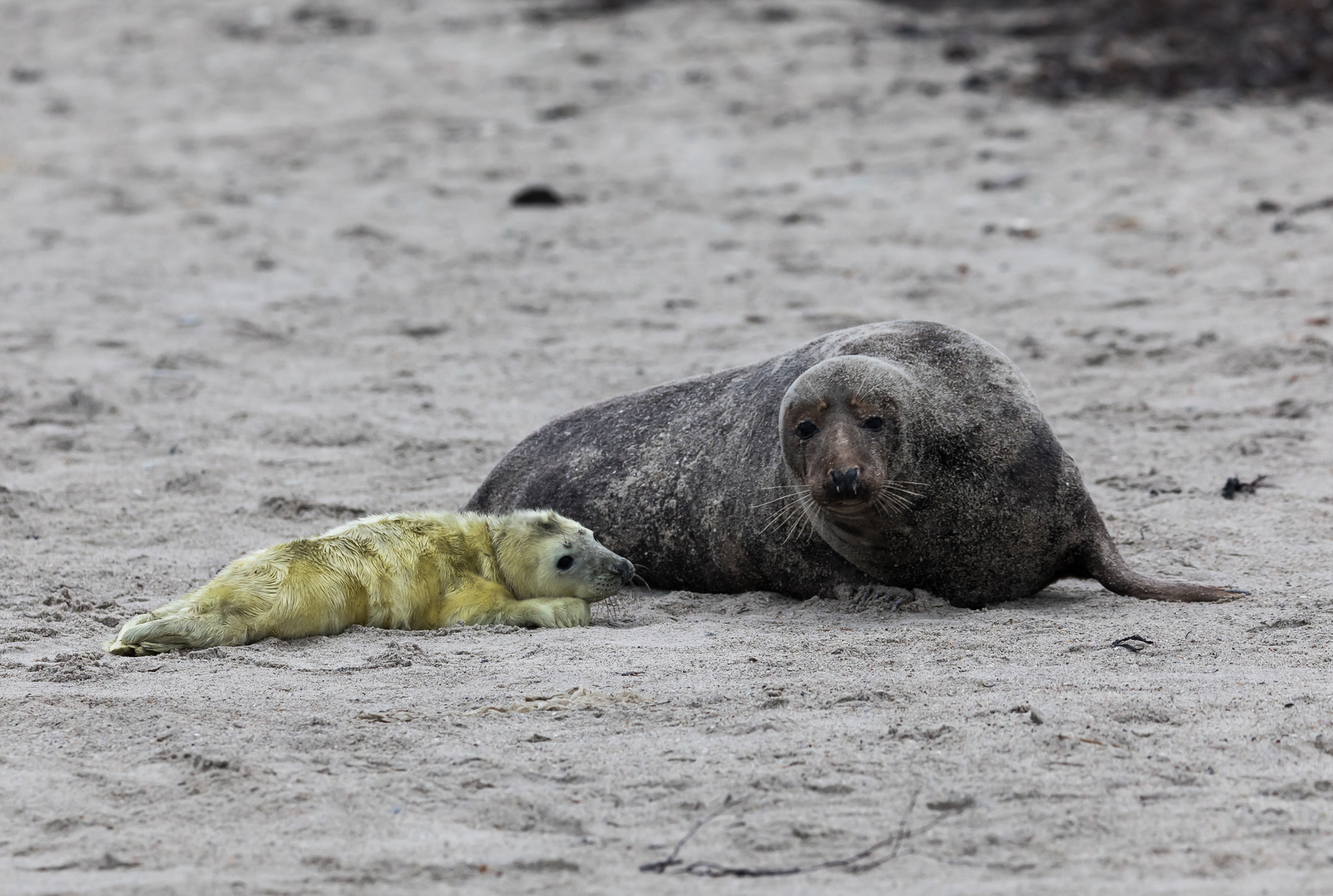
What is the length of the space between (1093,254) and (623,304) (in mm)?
2621

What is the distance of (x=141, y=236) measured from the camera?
1002cm

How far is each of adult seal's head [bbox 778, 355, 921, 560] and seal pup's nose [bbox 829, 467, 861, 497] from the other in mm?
30

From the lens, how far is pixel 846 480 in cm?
436

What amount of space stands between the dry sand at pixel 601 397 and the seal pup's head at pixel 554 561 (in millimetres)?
132

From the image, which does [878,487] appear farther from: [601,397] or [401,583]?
[601,397]

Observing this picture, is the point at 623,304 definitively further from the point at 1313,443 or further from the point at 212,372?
the point at 1313,443

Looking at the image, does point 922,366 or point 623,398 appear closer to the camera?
point 922,366

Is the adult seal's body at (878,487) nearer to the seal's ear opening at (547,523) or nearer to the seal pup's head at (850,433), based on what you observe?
the seal pup's head at (850,433)

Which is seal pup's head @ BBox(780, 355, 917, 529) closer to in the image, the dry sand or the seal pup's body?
the dry sand

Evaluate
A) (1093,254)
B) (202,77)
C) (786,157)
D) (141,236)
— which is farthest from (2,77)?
(1093,254)

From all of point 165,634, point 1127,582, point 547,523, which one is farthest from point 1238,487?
point 165,634

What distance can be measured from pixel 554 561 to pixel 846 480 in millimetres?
964

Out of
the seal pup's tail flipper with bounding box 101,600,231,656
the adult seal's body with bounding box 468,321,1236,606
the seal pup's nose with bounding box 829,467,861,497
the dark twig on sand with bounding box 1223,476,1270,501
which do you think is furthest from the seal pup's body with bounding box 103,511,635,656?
the dark twig on sand with bounding box 1223,476,1270,501

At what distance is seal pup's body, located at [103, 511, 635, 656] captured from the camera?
427 cm
